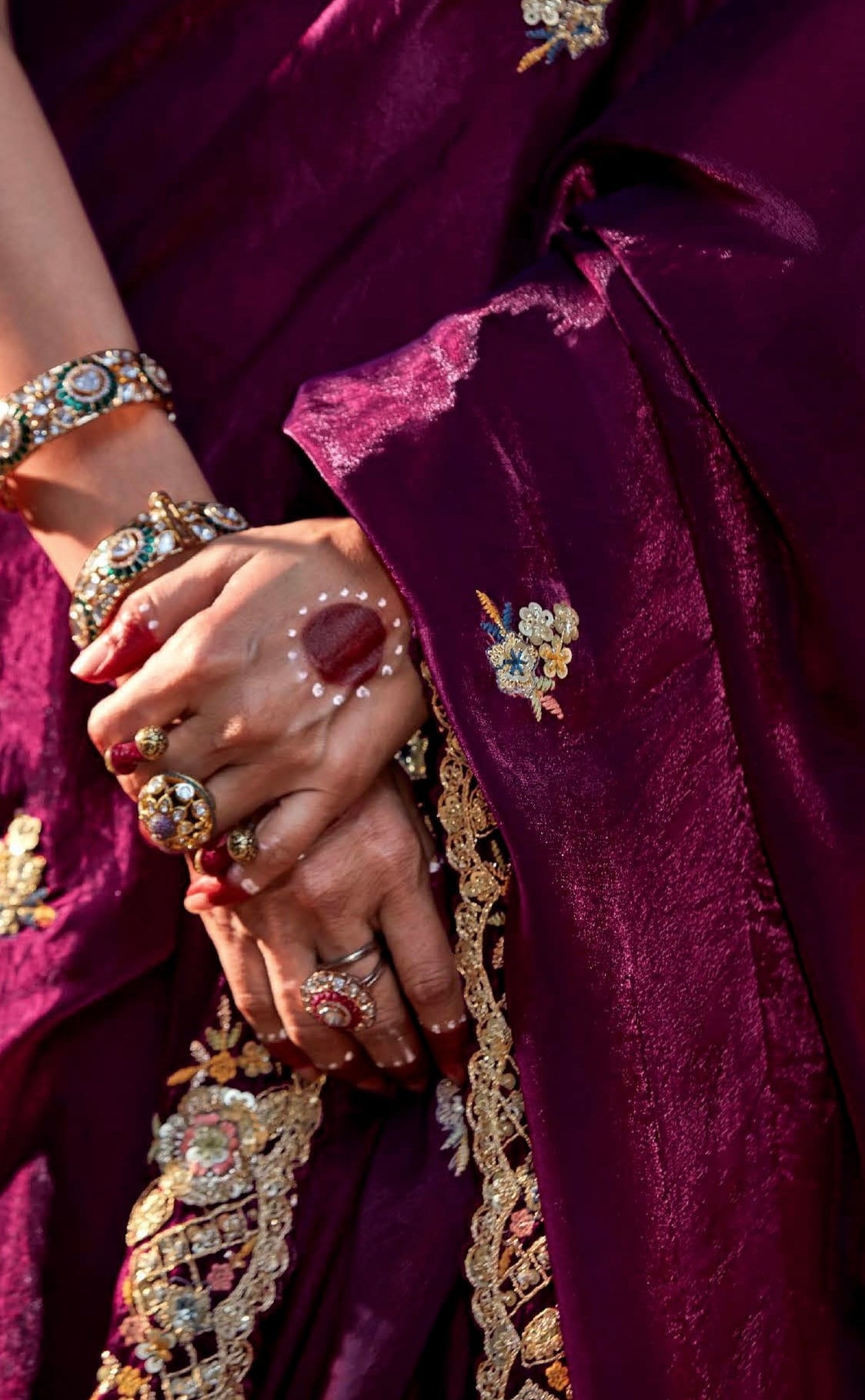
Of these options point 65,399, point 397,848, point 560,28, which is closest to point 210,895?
point 397,848

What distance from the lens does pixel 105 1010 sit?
2.81 feet

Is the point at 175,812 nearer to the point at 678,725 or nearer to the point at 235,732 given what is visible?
the point at 235,732

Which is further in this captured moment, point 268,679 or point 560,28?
point 560,28

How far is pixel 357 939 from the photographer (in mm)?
812

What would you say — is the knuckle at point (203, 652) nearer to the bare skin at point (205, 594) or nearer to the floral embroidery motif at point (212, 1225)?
the bare skin at point (205, 594)

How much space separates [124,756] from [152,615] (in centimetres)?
8

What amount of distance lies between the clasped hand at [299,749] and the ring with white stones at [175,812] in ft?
0.05

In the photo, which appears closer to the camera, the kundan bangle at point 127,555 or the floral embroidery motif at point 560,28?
the kundan bangle at point 127,555

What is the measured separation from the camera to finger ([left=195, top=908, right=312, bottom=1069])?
2.71 ft

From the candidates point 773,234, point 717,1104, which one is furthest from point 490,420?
point 717,1104

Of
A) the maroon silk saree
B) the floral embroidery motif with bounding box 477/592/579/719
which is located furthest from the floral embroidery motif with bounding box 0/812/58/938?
the floral embroidery motif with bounding box 477/592/579/719

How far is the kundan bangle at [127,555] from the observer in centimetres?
81

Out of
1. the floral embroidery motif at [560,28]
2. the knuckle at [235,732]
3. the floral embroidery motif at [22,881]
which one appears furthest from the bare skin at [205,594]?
the floral embroidery motif at [560,28]

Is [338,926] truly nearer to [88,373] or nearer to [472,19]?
[88,373]
